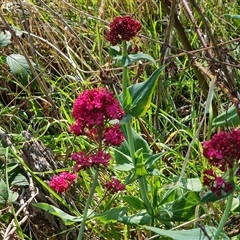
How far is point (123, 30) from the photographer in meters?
1.15

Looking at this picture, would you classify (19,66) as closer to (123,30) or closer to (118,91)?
(118,91)

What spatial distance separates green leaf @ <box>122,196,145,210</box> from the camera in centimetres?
121

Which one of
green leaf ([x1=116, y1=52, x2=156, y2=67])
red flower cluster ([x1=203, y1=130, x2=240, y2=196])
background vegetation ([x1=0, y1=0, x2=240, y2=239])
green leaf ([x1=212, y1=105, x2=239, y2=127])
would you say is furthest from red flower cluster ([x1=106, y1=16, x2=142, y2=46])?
red flower cluster ([x1=203, y1=130, x2=240, y2=196])

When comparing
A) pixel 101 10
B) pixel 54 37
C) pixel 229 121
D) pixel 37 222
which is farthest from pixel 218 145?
pixel 54 37

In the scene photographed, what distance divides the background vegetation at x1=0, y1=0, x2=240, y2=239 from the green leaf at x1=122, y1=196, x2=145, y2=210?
0.13 feet

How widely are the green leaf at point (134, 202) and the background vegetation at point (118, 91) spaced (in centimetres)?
4

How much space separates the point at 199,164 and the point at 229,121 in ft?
0.89

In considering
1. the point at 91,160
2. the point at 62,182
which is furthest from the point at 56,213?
the point at 91,160

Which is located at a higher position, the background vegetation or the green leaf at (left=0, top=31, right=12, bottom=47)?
the green leaf at (left=0, top=31, right=12, bottom=47)

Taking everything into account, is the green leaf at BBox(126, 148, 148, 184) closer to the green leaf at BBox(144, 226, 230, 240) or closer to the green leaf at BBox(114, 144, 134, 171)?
the green leaf at BBox(114, 144, 134, 171)

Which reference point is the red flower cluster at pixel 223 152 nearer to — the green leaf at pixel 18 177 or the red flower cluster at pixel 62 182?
the red flower cluster at pixel 62 182

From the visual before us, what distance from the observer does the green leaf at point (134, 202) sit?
121 cm

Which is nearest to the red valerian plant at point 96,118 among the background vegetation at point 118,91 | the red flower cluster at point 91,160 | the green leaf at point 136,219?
the red flower cluster at point 91,160

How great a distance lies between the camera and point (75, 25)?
191cm
